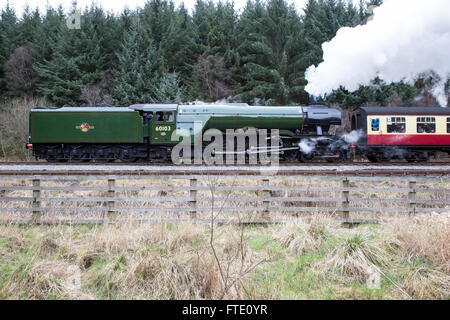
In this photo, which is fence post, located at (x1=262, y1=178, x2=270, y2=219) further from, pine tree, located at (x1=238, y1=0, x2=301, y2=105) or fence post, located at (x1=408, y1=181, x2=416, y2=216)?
pine tree, located at (x1=238, y1=0, x2=301, y2=105)

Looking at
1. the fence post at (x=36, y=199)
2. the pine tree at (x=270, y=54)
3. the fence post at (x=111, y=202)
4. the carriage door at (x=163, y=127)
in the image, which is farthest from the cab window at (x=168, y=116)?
the pine tree at (x=270, y=54)

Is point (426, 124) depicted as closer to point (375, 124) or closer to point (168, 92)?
point (375, 124)

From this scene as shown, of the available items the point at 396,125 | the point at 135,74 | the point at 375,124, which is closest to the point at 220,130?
the point at 375,124

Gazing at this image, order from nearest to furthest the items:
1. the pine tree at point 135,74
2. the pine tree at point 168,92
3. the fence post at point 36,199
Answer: the fence post at point 36,199
the pine tree at point 168,92
the pine tree at point 135,74

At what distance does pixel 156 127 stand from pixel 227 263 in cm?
1178

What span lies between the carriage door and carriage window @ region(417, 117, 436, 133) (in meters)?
11.9

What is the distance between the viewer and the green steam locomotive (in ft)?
51.5

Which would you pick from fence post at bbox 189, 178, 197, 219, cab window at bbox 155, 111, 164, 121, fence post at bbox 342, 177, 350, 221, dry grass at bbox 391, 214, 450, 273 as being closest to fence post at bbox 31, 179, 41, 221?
fence post at bbox 189, 178, 197, 219

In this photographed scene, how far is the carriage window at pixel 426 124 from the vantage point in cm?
1627

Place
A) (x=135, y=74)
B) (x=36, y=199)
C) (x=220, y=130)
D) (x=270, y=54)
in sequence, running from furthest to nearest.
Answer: (x=135, y=74) → (x=270, y=54) → (x=220, y=130) → (x=36, y=199)

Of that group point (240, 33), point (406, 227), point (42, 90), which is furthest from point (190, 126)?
point (42, 90)

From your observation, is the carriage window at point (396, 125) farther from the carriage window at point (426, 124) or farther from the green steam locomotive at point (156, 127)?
the green steam locomotive at point (156, 127)

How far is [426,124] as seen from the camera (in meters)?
16.3

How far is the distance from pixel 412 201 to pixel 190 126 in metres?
10.5
